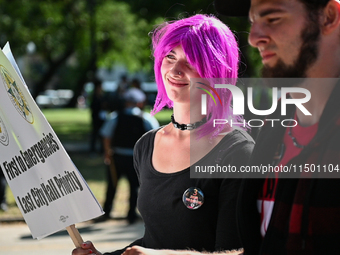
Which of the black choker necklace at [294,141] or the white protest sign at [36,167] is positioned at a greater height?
the black choker necklace at [294,141]

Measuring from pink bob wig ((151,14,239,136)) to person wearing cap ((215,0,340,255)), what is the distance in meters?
0.59

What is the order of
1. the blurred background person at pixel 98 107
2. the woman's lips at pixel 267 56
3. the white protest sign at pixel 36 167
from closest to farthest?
the woman's lips at pixel 267 56, the white protest sign at pixel 36 167, the blurred background person at pixel 98 107

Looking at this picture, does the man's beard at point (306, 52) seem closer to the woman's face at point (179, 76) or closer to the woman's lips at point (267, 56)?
the woman's lips at point (267, 56)

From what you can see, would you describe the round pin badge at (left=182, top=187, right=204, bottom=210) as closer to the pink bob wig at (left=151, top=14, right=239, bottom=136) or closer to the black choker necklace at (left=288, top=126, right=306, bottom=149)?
the pink bob wig at (left=151, top=14, right=239, bottom=136)

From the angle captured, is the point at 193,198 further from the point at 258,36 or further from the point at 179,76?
the point at 258,36

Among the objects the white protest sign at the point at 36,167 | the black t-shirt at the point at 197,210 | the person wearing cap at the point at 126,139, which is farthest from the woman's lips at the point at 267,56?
the person wearing cap at the point at 126,139

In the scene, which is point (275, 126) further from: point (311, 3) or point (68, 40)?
point (68, 40)

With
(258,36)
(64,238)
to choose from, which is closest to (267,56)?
(258,36)

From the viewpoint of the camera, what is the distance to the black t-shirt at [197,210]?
81.7 inches

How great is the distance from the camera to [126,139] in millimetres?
8430

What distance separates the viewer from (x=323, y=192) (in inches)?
57.3

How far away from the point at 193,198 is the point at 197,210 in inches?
2.0

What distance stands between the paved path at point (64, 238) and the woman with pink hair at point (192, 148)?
4.91 meters

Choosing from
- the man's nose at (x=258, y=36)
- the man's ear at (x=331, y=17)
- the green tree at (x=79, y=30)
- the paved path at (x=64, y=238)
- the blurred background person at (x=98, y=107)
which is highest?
the man's ear at (x=331, y=17)
